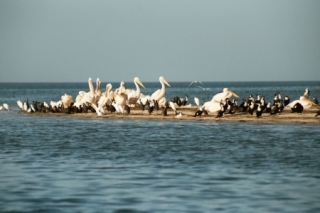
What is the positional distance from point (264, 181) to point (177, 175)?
1858 millimetres

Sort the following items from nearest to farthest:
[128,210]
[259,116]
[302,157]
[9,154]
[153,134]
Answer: [128,210], [302,157], [9,154], [153,134], [259,116]

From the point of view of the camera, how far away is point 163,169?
55.0 feet

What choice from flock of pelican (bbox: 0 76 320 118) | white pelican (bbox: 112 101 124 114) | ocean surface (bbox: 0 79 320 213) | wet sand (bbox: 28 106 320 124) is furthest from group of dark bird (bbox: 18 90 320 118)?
ocean surface (bbox: 0 79 320 213)

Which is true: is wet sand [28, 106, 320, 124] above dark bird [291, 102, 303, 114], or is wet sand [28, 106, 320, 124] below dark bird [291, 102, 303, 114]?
below

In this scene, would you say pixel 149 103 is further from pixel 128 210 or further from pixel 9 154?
pixel 128 210

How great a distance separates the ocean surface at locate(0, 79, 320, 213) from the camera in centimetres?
1256

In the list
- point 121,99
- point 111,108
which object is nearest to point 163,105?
point 121,99

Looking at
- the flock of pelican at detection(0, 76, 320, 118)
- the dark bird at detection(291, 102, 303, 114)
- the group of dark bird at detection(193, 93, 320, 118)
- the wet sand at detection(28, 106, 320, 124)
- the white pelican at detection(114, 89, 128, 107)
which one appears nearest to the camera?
the wet sand at detection(28, 106, 320, 124)

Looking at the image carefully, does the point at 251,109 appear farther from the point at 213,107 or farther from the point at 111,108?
the point at 111,108

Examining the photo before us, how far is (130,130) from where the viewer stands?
94.6 feet

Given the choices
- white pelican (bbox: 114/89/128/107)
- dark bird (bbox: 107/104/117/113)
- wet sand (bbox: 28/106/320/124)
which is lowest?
wet sand (bbox: 28/106/320/124)

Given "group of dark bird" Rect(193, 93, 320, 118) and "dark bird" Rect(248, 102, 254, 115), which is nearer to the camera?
"group of dark bird" Rect(193, 93, 320, 118)

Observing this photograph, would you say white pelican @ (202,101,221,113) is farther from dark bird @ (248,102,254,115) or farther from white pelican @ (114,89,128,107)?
white pelican @ (114,89,128,107)

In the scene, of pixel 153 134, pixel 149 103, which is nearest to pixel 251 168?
pixel 153 134
